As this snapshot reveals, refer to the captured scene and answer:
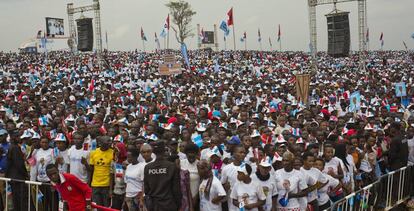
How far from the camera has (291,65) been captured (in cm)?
3997

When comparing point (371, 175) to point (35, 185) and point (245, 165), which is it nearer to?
point (245, 165)

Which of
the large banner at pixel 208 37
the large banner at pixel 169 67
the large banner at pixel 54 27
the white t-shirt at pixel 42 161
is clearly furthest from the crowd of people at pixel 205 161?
the large banner at pixel 208 37

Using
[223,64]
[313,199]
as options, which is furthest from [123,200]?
[223,64]

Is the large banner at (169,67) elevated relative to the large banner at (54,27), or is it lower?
lower

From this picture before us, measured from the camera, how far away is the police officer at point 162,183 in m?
5.65

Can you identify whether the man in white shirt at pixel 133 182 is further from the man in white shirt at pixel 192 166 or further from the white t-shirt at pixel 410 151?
the white t-shirt at pixel 410 151

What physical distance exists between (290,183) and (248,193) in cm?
70

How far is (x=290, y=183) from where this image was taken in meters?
6.37

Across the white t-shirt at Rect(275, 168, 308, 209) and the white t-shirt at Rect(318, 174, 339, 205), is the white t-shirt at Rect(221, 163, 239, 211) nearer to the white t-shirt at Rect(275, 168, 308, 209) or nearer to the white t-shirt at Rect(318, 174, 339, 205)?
the white t-shirt at Rect(275, 168, 308, 209)

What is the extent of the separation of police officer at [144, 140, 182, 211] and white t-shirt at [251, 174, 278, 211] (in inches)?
38.7

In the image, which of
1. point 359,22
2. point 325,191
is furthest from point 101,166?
point 359,22

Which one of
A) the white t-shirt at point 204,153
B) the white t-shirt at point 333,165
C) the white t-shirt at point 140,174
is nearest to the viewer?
the white t-shirt at point 140,174

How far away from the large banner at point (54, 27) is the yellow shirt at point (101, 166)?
123 feet

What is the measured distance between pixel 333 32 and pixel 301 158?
799 inches
